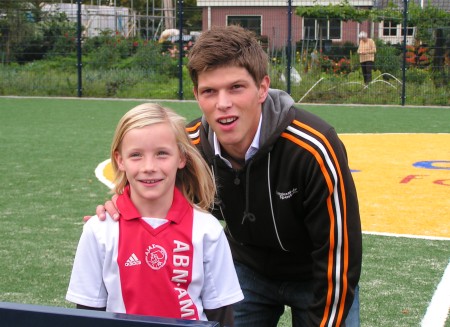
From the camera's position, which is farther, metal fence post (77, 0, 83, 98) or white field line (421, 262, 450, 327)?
metal fence post (77, 0, 83, 98)

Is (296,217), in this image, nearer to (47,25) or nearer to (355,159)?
(355,159)

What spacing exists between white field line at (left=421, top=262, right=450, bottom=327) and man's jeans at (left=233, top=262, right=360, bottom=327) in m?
1.65

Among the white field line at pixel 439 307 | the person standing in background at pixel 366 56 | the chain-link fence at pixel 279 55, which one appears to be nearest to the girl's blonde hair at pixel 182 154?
the white field line at pixel 439 307

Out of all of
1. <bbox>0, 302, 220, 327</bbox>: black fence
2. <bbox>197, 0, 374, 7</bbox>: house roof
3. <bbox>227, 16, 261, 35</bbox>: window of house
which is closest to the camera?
<bbox>0, 302, 220, 327</bbox>: black fence

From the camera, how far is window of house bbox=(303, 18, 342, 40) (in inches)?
938

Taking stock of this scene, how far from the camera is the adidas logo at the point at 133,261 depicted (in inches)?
122

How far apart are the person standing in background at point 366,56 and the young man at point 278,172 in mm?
19249

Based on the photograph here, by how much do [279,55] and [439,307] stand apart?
18.3 metres

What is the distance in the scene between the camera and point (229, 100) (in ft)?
10.9

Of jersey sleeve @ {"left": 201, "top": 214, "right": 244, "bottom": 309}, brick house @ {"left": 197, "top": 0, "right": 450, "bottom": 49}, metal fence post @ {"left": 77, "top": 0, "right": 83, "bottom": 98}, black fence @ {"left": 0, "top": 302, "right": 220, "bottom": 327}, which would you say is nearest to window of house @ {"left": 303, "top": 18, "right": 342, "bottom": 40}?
brick house @ {"left": 197, "top": 0, "right": 450, "bottom": 49}

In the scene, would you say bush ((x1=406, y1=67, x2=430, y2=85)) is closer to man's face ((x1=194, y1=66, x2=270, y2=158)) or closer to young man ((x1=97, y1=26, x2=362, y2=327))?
young man ((x1=97, y1=26, x2=362, y2=327))

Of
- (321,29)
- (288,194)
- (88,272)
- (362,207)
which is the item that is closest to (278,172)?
(288,194)

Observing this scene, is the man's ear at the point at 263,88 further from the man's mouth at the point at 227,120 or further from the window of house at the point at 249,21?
the window of house at the point at 249,21

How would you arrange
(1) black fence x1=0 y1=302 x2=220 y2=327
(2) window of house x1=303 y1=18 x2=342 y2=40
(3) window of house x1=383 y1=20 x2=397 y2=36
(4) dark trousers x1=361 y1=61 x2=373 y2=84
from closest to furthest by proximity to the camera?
1. (1) black fence x1=0 y1=302 x2=220 y2=327
2. (4) dark trousers x1=361 y1=61 x2=373 y2=84
3. (2) window of house x1=303 y1=18 x2=342 y2=40
4. (3) window of house x1=383 y1=20 x2=397 y2=36
